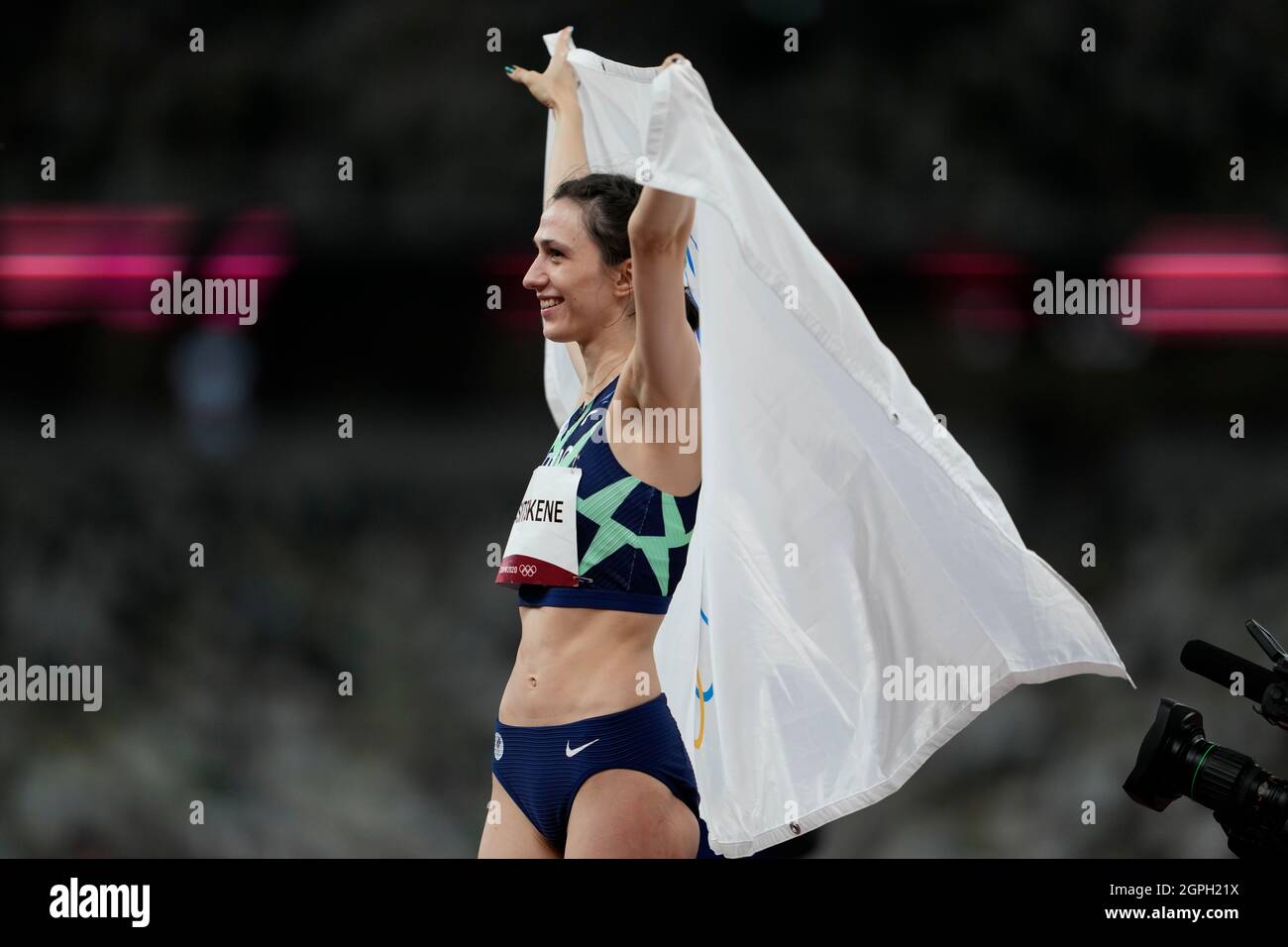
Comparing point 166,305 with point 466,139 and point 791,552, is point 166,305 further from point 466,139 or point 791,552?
point 791,552

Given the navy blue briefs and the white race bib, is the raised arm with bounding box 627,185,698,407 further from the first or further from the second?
the navy blue briefs

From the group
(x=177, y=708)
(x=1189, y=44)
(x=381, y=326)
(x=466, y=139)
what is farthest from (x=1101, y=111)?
(x=177, y=708)

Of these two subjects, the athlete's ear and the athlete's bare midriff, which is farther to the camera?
the athlete's ear

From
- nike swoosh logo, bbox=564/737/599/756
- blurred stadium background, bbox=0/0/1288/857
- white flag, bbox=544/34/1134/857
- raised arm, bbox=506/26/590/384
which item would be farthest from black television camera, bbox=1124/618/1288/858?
blurred stadium background, bbox=0/0/1288/857

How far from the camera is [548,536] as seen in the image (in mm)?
2137

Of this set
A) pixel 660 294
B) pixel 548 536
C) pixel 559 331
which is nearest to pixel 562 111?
pixel 559 331

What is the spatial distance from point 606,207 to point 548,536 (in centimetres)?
54

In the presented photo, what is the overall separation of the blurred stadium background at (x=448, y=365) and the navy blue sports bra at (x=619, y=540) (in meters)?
2.51

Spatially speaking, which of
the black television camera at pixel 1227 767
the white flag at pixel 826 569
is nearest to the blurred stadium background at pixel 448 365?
the white flag at pixel 826 569

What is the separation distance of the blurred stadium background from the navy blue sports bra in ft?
8.23

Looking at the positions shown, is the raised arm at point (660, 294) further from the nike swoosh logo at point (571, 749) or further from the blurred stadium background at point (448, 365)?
the blurred stadium background at point (448, 365)

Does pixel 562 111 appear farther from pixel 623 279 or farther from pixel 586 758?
pixel 586 758

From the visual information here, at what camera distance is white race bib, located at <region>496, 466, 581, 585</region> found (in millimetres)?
2127

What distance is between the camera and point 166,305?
4.64m
